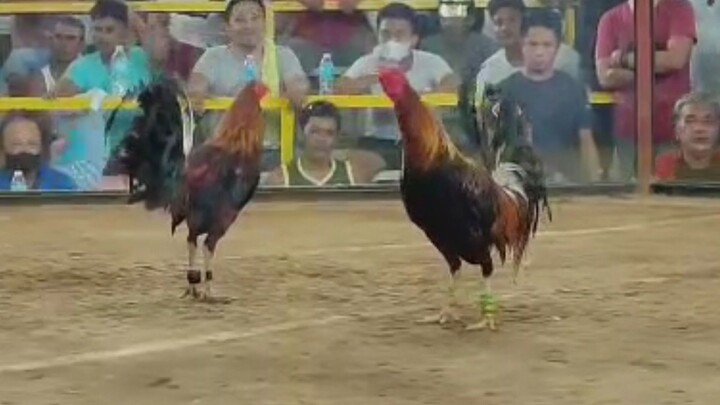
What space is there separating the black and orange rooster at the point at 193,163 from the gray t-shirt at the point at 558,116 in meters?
7.58

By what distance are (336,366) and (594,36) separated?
9.77 metres

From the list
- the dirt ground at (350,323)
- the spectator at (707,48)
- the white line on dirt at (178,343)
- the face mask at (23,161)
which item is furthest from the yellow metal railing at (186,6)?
the white line on dirt at (178,343)

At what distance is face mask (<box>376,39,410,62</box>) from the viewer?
1576 cm

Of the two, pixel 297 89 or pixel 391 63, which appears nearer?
pixel 391 63

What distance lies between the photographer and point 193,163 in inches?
329

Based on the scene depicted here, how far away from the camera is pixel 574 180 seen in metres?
16.0

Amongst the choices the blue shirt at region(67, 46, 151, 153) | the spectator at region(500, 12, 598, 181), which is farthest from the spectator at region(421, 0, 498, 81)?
the blue shirt at region(67, 46, 151, 153)

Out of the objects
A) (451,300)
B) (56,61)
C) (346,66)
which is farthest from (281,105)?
(451,300)

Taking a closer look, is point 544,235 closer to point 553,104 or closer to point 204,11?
point 553,104

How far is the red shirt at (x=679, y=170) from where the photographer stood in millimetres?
15737

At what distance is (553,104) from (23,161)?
5477 millimetres

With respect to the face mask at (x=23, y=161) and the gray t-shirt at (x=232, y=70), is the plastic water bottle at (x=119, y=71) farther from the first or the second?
the face mask at (x=23, y=161)

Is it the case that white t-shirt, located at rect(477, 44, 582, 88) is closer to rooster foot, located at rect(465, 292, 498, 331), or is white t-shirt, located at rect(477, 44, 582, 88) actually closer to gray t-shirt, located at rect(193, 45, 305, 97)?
gray t-shirt, located at rect(193, 45, 305, 97)

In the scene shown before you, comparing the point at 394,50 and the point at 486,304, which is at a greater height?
the point at 394,50
